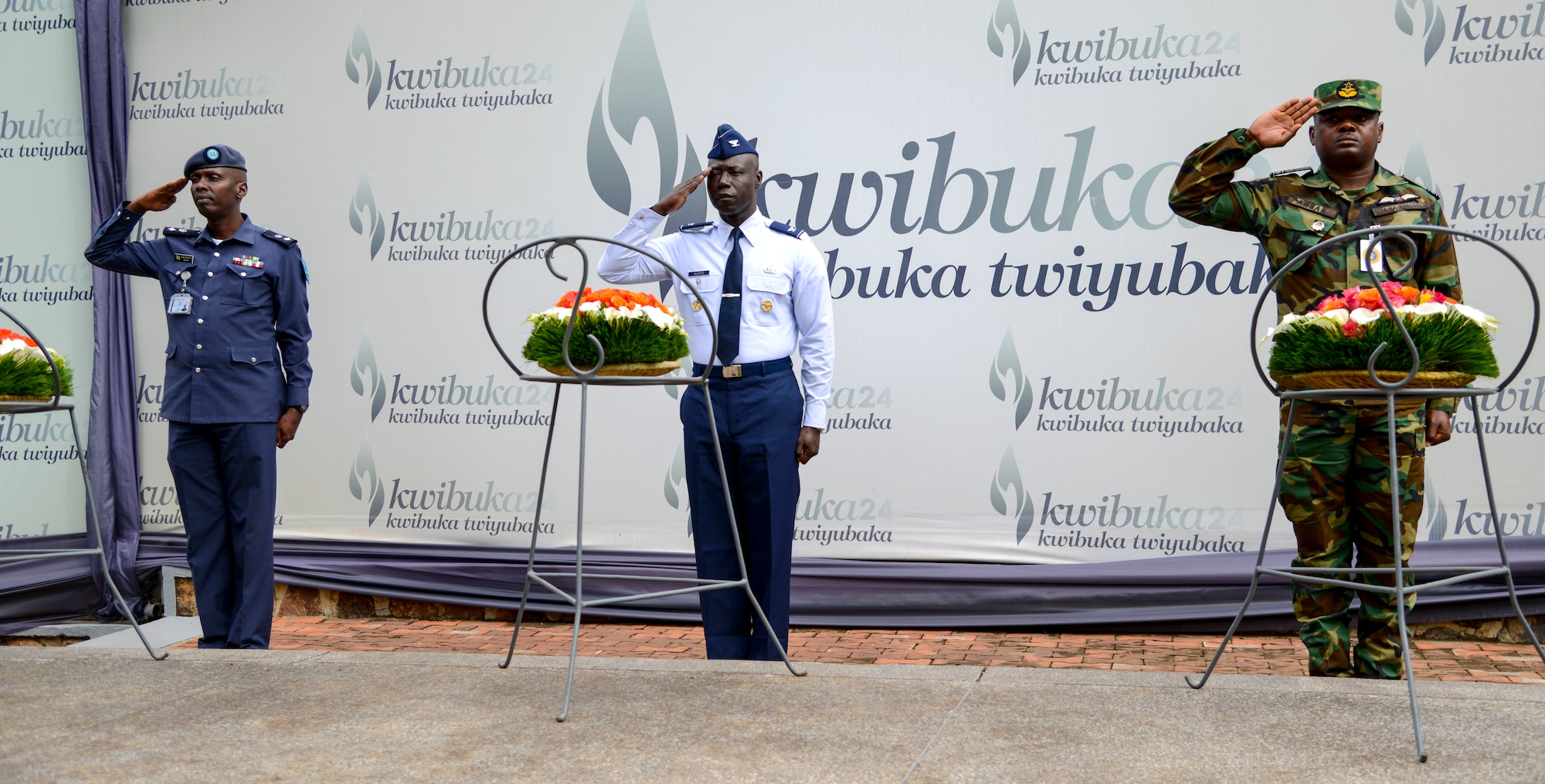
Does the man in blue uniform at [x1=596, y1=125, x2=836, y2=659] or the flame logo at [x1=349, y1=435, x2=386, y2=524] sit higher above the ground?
the man in blue uniform at [x1=596, y1=125, x2=836, y2=659]

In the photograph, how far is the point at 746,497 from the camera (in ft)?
12.8

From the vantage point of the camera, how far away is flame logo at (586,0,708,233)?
527cm

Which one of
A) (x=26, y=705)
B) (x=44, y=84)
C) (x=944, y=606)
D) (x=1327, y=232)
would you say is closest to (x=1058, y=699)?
(x=1327, y=232)

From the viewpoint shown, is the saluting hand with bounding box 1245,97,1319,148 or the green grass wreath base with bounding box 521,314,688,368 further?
the saluting hand with bounding box 1245,97,1319,148

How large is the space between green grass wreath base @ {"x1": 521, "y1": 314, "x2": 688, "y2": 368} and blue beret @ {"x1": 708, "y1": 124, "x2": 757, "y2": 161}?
1237 mm

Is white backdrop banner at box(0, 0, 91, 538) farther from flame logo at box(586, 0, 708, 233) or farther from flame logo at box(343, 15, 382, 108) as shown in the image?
flame logo at box(586, 0, 708, 233)

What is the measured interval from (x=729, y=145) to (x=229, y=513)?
2111 mm

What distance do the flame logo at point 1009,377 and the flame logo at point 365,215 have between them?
2.72 metres

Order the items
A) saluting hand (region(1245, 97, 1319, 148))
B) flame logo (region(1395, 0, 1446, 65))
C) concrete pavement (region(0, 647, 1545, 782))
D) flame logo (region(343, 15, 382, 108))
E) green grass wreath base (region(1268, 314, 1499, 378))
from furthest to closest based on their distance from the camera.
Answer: flame logo (region(343, 15, 382, 108)), flame logo (region(1395, 0, 1446, 65)), saluting hand (region(1245, 97, 1319, 148)), green grass wreath base (region(1268, 314, 1499, 378)), concrete pavement (region(0, 647, 1545, 782))

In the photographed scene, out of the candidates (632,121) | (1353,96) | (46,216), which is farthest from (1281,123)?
(46,216)

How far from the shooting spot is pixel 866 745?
90.1 inches

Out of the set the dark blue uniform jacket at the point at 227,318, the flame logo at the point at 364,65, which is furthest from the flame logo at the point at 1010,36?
the dark blue uniform jacket at the point at 227,318

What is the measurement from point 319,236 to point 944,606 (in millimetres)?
3197

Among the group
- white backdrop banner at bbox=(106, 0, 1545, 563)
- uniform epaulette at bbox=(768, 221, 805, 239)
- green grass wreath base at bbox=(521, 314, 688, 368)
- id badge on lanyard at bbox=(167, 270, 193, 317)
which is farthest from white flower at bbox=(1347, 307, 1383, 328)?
id badge on lanyard at bbox=(167, 270, 193, 317)
